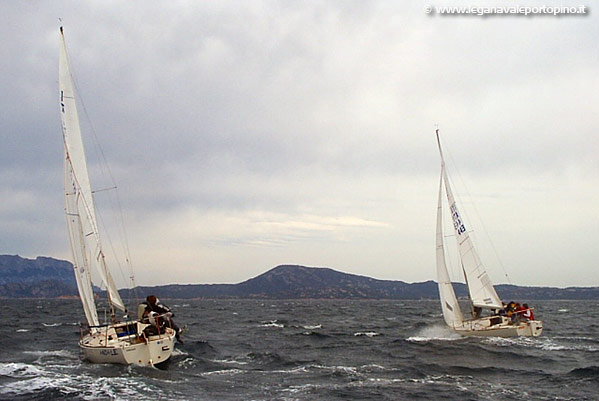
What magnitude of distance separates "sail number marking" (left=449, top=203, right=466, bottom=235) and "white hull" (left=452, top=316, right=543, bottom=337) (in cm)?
567

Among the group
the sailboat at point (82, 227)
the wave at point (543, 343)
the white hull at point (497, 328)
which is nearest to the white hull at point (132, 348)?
the sailboat at point (82, 227)

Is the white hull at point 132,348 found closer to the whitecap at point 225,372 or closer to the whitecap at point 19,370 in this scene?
the whitecap at point 225,372

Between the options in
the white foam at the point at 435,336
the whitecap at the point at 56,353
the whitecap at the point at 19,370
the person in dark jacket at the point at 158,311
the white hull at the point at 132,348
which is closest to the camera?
the whitecap at the point at 19,370

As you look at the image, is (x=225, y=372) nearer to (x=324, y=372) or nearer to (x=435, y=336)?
(x=324, y=372)

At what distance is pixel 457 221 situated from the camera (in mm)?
34406

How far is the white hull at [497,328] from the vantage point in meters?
31.7

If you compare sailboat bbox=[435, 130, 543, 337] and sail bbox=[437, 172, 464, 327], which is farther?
sail bbox=[437, 172, 464, 327]

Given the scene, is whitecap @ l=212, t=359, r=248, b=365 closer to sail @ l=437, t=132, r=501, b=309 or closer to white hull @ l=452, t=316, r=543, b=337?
white hull @ l=452, t=316, r=543, b=337

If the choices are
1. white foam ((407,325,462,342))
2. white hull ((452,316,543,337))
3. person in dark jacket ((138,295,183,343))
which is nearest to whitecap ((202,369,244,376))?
person in dark jacket ((138,295,183,343))

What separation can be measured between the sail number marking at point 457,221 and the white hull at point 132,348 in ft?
64.8

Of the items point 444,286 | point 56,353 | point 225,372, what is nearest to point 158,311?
point 225,372

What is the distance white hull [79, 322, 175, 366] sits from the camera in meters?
21.1

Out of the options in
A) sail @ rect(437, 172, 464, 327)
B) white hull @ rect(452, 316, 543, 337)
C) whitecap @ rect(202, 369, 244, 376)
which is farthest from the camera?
sail @ rect(437, 172, 464, 327)

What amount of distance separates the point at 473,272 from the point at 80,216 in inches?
926
